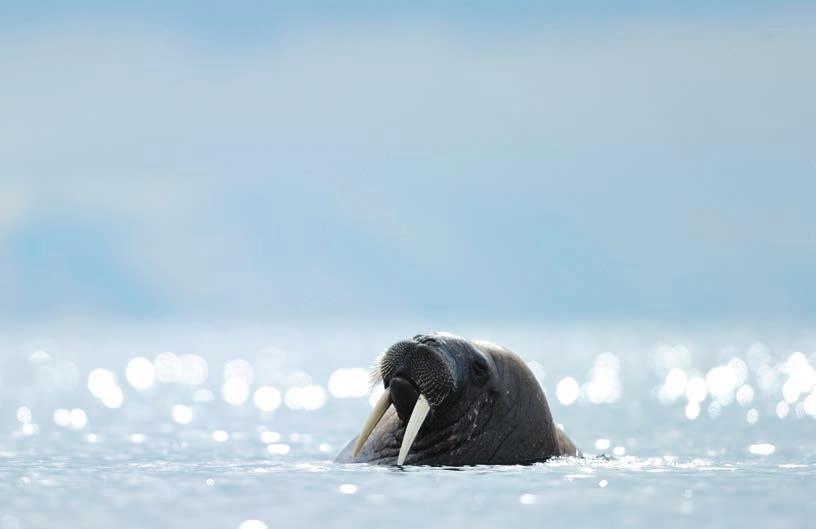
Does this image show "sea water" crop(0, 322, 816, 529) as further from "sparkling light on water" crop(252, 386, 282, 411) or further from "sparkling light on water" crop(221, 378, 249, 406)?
"sparkling light on water" crop(221, 378, 249, 406)

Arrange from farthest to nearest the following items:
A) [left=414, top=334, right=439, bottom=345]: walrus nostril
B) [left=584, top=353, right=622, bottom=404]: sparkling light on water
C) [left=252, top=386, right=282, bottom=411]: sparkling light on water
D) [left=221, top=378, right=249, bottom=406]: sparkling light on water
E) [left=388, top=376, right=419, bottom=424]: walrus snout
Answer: [left=221, top=378, right=249, bottom=406]: sparkling light on water < [left=584, top=353, right=622, bottom=404]: sparkling light on water < [left=252, top=386, right=282, bottom=411]: sparkling light on water < [left=414, top=334, right=439, bottom=345]: walrus nostril < [left=388, top=376, right=419, bottom=424]: walrus snout

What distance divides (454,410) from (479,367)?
1.74ft

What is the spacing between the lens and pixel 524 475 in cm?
1858

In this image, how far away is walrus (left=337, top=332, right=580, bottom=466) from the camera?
18766 mm

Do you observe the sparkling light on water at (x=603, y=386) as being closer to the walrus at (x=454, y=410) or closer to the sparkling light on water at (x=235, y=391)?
the sparkling light on water at (x=235, y=391)

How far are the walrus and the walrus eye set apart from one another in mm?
11

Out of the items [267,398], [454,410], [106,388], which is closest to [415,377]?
[454,410]

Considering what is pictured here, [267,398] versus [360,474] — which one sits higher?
[360,474]

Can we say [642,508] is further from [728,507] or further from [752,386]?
[752,386]

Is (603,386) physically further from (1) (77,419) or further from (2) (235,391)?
(1) (77,419)

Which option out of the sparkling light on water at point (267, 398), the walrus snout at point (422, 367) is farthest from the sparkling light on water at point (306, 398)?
the walrus snout at point (422, 367)

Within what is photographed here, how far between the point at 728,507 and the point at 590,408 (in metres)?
30.2

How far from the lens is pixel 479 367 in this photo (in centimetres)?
1938

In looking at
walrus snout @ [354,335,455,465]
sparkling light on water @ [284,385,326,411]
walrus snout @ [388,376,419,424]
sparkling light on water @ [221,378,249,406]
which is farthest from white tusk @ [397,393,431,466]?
sparkling light on water @ [221,378,249,406]
